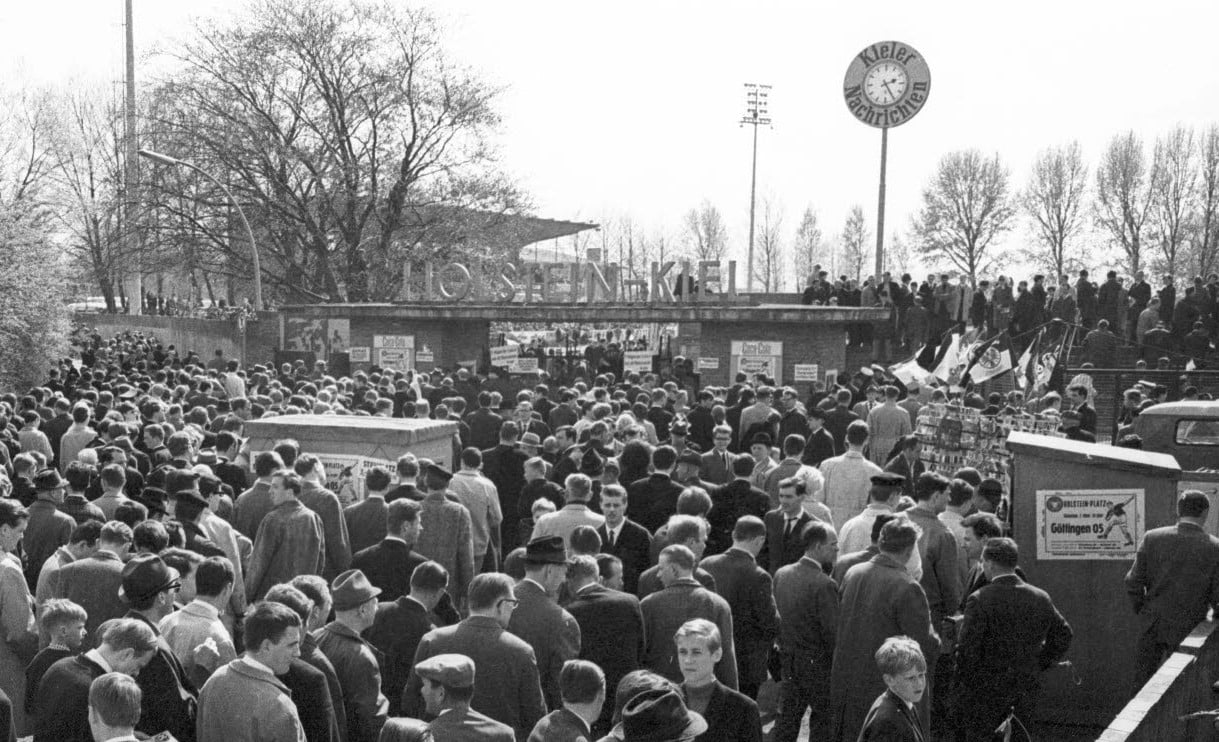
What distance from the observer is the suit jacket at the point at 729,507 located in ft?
31.8

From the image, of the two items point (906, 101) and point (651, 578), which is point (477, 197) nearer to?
point (906, 101)

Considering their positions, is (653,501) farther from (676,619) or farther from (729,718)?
(729,718)

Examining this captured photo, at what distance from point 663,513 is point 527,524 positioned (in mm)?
1408

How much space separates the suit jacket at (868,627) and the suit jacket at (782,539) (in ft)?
6.04

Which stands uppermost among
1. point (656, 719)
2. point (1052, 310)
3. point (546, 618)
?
point (1052, 310)

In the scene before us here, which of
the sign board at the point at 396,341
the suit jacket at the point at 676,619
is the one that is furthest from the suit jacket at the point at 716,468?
the sign board at the point at 396,341

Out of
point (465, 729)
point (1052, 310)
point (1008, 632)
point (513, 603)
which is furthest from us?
point (1052, 310)

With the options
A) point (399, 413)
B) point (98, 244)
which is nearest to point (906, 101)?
point (399, 413)

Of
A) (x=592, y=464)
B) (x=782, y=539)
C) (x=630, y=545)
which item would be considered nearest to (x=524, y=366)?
(x=592, y=464)

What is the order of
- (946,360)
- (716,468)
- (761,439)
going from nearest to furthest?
(761,439) → (716,468) → (946,360)

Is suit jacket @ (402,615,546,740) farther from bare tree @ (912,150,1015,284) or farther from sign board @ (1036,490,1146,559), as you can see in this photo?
bare tree @ (912,150,1015,284)

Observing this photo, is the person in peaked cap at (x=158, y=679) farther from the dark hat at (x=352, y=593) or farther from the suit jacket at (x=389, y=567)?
the suit jacket at (x=389, y=567)

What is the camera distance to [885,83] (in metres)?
33.0

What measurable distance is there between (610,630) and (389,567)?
1693mm
